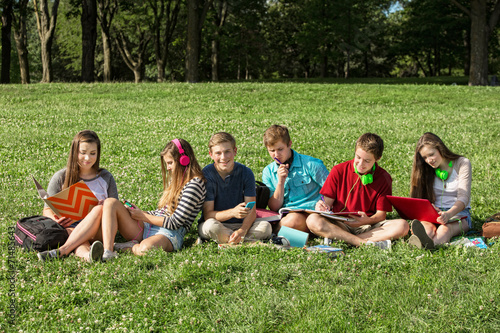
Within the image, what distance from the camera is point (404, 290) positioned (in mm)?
4055

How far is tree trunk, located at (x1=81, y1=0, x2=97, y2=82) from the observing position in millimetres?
25750

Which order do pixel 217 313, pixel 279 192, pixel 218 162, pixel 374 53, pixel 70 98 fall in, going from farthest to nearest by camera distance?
pixel 374 53 < pixel 70 98 < pixel 279 192 < pixel 218 162 < pixel 217 313

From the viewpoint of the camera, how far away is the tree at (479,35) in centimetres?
2556

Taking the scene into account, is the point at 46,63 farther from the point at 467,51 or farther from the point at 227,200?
the point at 467,51

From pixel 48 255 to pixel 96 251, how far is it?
21.2 inches

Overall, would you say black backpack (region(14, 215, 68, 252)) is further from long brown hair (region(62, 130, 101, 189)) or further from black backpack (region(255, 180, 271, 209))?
black backpack (region(255, 180, 271, 209))

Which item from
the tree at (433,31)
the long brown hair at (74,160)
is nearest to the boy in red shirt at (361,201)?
the long brown hair at (74,160)

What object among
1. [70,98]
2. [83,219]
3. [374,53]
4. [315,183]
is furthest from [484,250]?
[374,53]

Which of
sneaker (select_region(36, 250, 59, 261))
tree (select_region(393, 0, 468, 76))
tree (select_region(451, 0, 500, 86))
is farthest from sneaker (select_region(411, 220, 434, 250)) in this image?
tree (select_region(393, 0, 468, 76))

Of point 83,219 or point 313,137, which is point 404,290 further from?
point 313,137

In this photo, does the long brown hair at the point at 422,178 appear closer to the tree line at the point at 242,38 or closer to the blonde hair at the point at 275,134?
the blonde hair at the point at 275,134

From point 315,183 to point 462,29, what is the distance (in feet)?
135

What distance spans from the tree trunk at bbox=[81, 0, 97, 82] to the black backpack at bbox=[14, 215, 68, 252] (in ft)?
73.2

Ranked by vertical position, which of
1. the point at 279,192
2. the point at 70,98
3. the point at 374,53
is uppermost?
the point at 374,53
